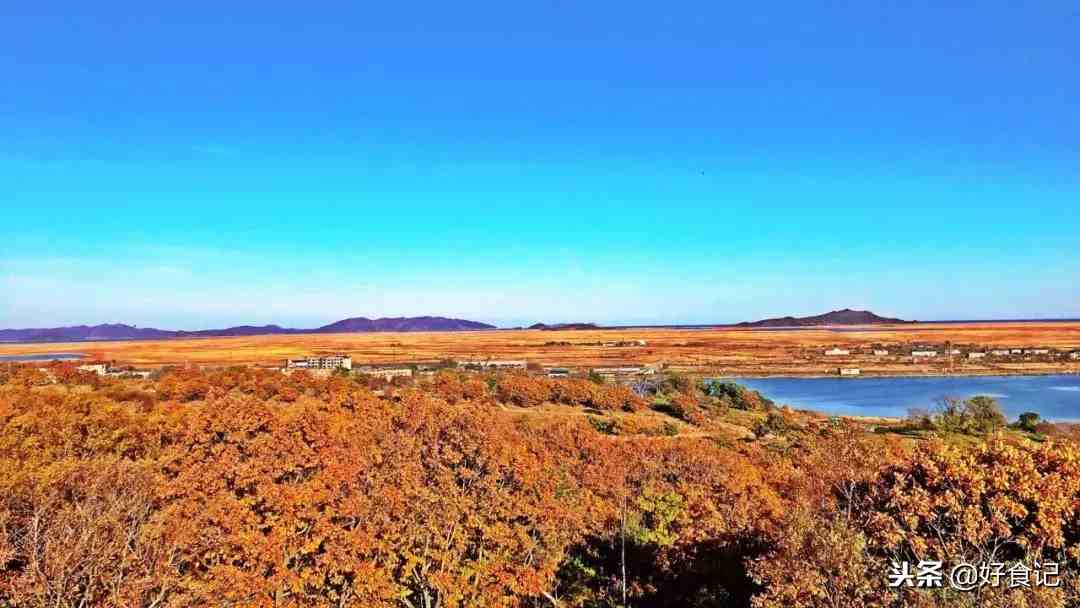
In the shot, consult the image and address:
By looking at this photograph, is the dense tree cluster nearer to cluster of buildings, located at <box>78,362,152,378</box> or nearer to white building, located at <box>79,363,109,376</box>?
white building, located at <box>79,363,109,376</box>

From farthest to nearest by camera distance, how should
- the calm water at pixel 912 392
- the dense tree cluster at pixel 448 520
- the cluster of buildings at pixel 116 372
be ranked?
the calm water at pixel 912 392 < the cluster of buildings at pixel 116 372 < the dense tree cluster at pixel 448 520

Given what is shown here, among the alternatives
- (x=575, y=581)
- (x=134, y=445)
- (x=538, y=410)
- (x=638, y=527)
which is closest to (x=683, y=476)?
(x=638, y=527)

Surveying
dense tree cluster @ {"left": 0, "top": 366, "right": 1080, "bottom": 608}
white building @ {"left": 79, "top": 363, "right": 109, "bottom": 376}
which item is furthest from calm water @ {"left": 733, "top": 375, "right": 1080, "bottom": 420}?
white building @ {"left": 79, "top": 363, "right": 109, "bottom": 376}

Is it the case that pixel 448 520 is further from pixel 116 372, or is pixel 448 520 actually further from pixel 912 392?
pixel 912 392

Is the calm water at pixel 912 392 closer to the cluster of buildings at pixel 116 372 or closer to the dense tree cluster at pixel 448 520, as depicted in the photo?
the dense tree cluster at pixel 448 520

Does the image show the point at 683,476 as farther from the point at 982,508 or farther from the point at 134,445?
the point at 134,445

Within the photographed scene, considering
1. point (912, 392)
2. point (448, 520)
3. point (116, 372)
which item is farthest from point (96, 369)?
point (912, 392)

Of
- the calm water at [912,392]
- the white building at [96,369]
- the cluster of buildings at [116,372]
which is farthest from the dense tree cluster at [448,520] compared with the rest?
the calm water at [912,392]
